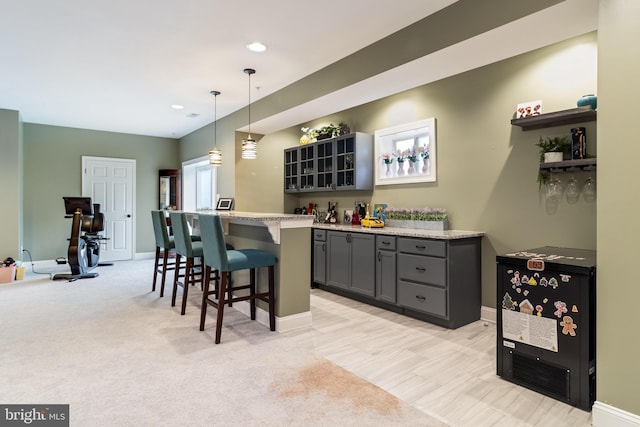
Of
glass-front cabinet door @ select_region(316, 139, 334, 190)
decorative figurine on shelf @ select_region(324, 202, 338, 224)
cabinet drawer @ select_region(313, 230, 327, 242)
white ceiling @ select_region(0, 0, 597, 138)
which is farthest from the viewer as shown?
decorative figurine on shelf @ select_region(324, 202, 338, 224)

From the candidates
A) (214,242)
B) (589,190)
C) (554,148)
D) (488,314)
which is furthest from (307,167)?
(589,190)

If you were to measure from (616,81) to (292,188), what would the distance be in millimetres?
A: 4378

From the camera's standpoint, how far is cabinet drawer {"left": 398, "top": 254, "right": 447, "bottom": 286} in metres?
3.26

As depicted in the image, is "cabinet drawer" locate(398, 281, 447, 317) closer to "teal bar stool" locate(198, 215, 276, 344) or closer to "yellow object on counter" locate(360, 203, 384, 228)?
"yellow object on counter" locate(360, 203, 384, 228)

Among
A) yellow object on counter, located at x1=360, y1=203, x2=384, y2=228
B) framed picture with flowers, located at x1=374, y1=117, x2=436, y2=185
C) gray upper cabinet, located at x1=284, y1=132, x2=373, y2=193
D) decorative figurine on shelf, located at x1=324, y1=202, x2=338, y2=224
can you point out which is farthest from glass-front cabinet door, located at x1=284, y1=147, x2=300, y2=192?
yellow object on counter, located at x1=360, y1=203, x2=384, y2=228

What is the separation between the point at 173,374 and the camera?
240cm

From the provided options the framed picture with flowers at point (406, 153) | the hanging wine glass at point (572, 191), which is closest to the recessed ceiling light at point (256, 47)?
the framed picture with flowers at point (406, 153)

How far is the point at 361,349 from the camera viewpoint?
2.83 metres

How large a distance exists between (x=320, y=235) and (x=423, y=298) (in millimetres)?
1635

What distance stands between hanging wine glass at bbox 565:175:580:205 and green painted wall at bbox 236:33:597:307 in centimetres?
4

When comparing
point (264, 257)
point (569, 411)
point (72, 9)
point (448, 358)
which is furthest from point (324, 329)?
point (72, 9)

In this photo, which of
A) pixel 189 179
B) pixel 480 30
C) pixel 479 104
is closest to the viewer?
pixel 480 30

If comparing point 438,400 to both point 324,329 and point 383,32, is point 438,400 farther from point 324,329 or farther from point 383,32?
point 383,32

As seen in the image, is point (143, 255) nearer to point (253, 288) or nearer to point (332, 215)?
point (332, 215)
